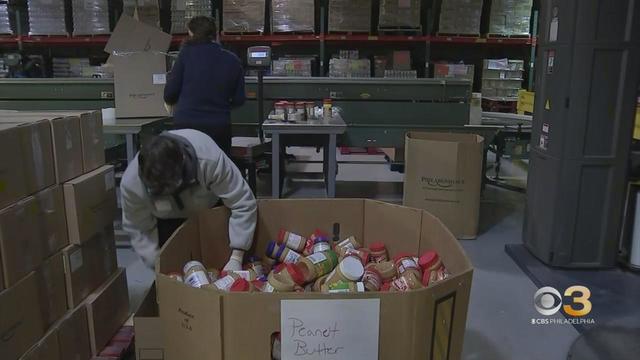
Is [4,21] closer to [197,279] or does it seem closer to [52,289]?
[52,289]

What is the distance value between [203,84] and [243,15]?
345 cm

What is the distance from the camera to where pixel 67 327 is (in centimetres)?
179

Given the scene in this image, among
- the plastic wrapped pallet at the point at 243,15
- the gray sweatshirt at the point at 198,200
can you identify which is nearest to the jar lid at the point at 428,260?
the gray sweatshirt at the point at 198,200

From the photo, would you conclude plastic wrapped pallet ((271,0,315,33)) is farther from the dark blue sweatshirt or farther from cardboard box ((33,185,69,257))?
cardboard box ((33,185,69,257))

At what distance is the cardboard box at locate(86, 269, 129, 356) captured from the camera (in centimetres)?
196

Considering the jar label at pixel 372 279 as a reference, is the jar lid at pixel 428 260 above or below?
above

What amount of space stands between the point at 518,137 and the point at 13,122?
3.77m

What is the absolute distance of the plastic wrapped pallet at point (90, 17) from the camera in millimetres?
6383

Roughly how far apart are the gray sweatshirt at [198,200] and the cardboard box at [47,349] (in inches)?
14.2

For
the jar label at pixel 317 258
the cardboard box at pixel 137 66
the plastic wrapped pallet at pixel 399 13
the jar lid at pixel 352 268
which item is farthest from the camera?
the plastic wrapped pallet at pixel 399 13

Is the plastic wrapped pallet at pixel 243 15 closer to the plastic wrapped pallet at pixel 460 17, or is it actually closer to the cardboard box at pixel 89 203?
Answer: the plastic wrapped pallet at pixel 460 17

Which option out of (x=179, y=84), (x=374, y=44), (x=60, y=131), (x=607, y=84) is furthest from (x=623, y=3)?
(x=374, y=44)

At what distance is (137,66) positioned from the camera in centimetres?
371

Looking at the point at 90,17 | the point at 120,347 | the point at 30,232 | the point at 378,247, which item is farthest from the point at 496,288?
the point at 90,17
